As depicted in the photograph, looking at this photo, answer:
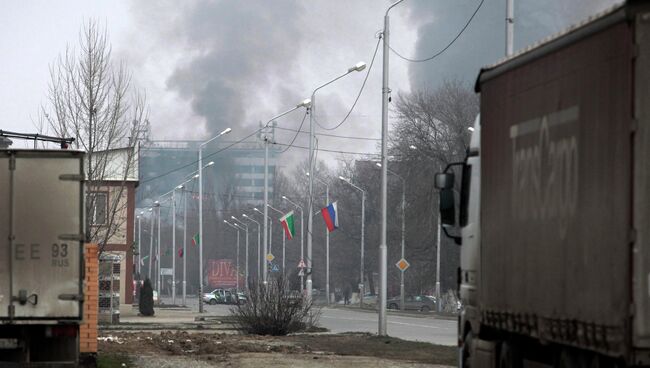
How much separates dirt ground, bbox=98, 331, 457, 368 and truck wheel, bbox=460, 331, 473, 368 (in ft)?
22.4

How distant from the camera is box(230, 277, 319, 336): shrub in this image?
114 feet

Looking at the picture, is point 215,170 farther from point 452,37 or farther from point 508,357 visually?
point 508,357

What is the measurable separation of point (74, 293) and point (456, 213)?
463 centimetres

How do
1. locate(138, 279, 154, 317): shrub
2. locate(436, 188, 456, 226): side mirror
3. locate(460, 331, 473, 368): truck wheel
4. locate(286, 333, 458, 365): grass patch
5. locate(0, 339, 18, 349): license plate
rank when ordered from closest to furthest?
locate(460, 331, 473, 368): truck wheel
locate(436, 188, 456, 226): side mirror
locate(0, 339, 18, 349): license plate
locate(286, 333, 458, 365): grass patch
locate(138, 279, 154, 317): shrub

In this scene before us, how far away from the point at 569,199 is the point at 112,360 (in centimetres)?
1413

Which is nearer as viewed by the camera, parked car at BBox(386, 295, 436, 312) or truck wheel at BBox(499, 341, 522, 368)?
truck wheel at BBox(499, 341, 522, 368)

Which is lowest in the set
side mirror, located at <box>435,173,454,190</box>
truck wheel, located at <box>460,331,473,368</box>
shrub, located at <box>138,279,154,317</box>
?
shrub, located at <box>138,279,154,317</box>

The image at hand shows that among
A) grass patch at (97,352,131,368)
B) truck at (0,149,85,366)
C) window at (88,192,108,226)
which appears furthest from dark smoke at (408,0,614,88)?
truck at (0,149,85,366)

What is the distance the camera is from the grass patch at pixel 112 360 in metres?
21.2

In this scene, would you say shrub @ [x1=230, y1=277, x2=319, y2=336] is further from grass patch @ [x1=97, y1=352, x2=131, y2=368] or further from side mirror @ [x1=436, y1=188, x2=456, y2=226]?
side mirror @ [x1=436, y1=188, x2=456, y2=226]

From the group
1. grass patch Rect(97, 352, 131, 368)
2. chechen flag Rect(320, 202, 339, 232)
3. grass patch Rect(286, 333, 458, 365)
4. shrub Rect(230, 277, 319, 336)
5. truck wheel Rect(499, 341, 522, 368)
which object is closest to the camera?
truck wheel Rect(499, 341, 522, 368)

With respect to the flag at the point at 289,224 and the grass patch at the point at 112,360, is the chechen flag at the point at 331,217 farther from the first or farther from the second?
the grass patch at the point at 112,360

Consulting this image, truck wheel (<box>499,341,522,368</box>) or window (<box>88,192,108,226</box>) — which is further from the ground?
window (<box>88,192,108,226</box>)

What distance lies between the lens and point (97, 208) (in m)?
Answer: 39.5
